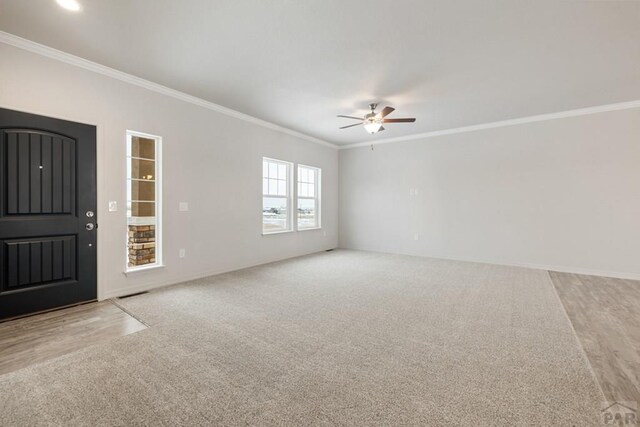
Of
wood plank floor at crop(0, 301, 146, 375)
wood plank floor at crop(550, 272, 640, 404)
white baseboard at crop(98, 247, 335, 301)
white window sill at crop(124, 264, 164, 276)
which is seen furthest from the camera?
white window sill at crop(124, 264, 164, 276)

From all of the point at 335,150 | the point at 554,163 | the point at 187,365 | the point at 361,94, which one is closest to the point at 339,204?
the point at 335,150

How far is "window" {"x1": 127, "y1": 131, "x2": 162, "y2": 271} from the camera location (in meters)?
4.16

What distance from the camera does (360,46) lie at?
119 inches

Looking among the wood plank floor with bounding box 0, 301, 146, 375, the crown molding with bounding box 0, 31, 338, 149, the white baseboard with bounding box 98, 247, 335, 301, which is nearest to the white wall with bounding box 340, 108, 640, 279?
the crown molding with bounding box 0, 31, 338, 149

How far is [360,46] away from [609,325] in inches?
150

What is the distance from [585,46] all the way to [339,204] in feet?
18.6

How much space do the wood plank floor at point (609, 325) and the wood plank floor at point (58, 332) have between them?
3.84 metres

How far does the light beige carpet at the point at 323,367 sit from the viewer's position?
1.65 metres

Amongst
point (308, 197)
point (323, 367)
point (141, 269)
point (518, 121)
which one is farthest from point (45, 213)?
point (518, 121)

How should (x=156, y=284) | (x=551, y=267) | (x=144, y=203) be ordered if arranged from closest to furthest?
(x=156, y=284), (x=144, y=203), (x=551, y=267)

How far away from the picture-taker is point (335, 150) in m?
7.86

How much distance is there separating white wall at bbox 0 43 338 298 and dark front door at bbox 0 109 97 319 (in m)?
0.13

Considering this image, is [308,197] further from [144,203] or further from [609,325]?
[609,325]

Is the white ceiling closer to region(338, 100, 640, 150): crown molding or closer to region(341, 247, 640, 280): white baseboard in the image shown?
region(338, 100, 640, 150): crown molding
